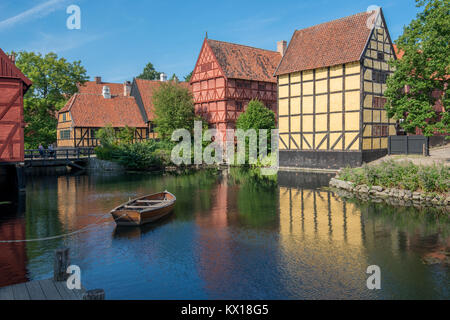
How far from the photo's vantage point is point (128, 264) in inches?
447

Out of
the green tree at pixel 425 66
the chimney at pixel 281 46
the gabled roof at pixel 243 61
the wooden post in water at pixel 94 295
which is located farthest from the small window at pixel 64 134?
the wooden post in water at pixel 94 295

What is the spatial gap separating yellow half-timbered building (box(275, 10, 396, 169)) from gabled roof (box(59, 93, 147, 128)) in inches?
951

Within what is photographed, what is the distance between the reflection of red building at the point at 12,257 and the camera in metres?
10.1

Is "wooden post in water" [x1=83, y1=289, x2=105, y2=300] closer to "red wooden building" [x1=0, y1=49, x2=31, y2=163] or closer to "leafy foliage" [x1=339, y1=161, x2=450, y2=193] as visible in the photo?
"leafy foliage" [x1=339, y1=161, x2=450, y2=193]

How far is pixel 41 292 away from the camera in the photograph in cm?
823

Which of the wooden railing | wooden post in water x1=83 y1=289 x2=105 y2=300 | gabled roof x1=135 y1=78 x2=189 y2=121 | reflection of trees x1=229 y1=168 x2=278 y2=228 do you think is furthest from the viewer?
gabled roof x1=135 y1=78 x2=189 y2=121

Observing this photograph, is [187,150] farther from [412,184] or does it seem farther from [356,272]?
[356,272]

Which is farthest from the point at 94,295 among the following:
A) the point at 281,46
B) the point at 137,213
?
the point at 281,46

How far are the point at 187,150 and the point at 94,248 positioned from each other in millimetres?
31085

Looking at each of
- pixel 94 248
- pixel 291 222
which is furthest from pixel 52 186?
pixel 291 222

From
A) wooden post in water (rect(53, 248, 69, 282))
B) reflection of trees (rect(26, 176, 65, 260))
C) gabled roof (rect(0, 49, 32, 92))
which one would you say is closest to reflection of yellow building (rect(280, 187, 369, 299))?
wooden post in water (rect(53, 248, 69, 282))

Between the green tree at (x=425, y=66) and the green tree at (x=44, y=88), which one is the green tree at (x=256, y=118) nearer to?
the green tree at (x=425, y=66)

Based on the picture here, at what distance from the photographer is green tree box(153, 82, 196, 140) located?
1758 inches

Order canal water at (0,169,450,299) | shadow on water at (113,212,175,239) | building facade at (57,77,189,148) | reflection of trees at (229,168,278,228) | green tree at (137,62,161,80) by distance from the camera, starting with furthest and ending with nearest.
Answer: green tree at (137,62,161,80), building facade at (57,77,189,148), reflection of trees at (229,168,278,228), shadow on water at (113,212,175,239), canal water at (0,169,450,299)
